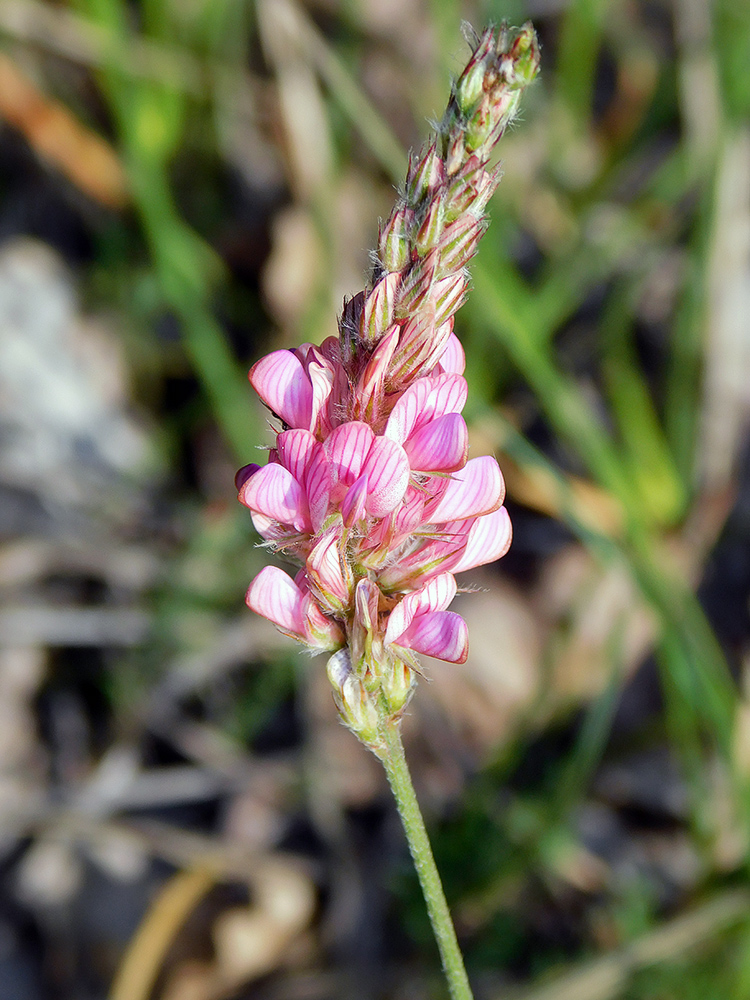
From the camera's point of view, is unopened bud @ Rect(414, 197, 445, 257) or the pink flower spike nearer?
unopened bud @ Rect(414, 197, 445, 257)

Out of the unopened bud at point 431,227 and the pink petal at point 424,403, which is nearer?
the unopened bud at point 431,227

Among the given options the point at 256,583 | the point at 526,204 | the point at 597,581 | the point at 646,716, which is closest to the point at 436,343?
the point at 256,583

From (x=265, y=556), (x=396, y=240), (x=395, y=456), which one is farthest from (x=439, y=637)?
(x=265, y=556)

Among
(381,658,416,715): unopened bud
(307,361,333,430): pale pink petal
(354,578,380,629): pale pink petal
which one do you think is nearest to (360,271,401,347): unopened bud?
(307,361,333,430): pale pink petal

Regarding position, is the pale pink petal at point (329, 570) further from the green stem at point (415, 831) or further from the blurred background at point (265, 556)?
the blurred background at point (265, 556)

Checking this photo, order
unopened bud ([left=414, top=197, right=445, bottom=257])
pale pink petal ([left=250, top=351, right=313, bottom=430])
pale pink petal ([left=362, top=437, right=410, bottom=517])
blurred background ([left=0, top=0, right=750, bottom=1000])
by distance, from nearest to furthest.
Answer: unopened bud ([left=414, top=197, right=445, bottom=257]) < pale pink petal ([left=362, top=437, right=410, bottom=517]) < pale pink petal ([left=250, top=351, right=313, bottom=430]) < blurred background ([left=0, top=0, right=750, bottom=1000])

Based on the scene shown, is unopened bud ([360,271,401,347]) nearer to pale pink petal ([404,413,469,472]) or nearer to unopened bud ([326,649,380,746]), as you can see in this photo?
pale pink petal ([404,413,469,472])

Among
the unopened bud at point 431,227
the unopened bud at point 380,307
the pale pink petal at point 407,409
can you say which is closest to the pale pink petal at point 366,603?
the pale pink petal at point 407,409
